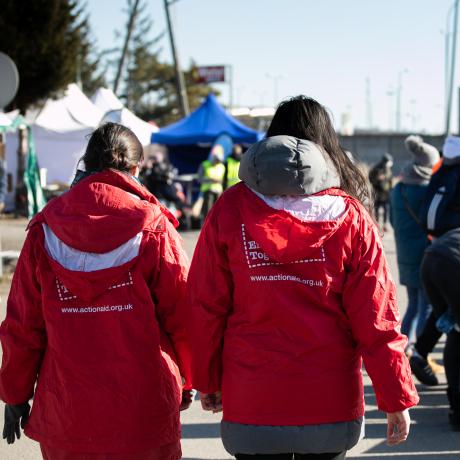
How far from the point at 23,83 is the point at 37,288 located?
18130 millimetres

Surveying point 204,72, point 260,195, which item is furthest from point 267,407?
point 204,72

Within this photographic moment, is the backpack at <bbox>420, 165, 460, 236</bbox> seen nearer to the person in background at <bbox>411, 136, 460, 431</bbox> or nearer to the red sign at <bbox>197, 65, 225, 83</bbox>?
the person in background at <bbox>411, 136, 460, 431</bbox>

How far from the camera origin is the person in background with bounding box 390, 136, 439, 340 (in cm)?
721

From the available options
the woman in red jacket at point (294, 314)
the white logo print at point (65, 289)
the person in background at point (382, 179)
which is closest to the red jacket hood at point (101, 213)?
the white logo print at point (65, 289)

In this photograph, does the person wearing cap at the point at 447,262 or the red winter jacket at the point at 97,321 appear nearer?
Result: the red winter jacket at the point at 97,321

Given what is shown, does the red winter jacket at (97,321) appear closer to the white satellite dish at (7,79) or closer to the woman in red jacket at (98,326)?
the woman in red jacket at (98,326)

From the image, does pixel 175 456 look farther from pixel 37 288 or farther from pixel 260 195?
pixel 260 195

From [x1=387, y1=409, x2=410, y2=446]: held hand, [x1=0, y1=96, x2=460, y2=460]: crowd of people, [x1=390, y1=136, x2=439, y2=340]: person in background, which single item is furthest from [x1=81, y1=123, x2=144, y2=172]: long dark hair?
[x1=390, y1=136, x2=439, y2=340]: person in background

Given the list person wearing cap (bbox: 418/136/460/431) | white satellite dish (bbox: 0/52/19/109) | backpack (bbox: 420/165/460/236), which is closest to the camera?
person wearing cap (bbox: 418/136/460/431)

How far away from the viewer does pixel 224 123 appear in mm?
21906

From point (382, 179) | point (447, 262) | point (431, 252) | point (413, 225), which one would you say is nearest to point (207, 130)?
point (382, 179)

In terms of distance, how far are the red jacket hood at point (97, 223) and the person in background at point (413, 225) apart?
437 centimetres

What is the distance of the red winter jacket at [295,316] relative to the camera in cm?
294

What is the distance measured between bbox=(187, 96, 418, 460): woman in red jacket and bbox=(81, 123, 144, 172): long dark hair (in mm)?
486
